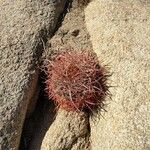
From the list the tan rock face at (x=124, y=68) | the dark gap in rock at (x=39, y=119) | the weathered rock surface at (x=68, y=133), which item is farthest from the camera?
the dark gap in rock at (x=39, y=119)

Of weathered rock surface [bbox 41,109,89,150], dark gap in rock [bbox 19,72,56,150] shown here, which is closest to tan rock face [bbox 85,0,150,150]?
weathered rock surface [bbox 41,109,89,150]

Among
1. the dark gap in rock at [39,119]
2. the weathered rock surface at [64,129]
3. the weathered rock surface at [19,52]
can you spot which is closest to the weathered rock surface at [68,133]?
the weathered rock surface at [64,129]

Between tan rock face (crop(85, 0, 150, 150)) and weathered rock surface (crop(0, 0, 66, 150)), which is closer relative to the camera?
tan rock face (crop(85, 0, 150, 150))

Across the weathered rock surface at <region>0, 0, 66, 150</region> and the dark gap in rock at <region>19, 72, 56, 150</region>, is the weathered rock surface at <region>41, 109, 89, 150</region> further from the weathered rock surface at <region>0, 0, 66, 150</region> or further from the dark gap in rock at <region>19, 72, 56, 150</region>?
the weathered rock surface at <region>0, 0, 66, 150</region>

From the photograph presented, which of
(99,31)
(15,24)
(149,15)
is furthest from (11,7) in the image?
(149,15)

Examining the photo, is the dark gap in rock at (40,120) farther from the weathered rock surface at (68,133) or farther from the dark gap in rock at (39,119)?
the weathered rock surface at (68,133)

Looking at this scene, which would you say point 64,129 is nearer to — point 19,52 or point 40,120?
point 40,120
